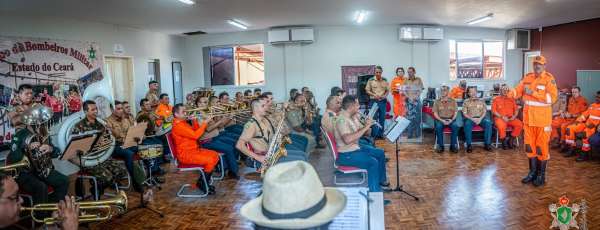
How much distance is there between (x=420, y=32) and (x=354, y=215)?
884 cm

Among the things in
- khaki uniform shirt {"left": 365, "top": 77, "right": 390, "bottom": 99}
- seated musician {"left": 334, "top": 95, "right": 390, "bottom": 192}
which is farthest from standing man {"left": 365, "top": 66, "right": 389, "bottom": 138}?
seated musician {"left": 334, "top": 95, "right": 390, "bottom": 192}

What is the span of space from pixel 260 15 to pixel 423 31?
4391mm

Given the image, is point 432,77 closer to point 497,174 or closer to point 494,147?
point 494,147

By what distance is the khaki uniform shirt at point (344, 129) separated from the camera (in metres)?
4.58

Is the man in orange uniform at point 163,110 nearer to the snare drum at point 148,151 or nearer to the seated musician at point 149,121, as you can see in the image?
the seated musician at point 149,121

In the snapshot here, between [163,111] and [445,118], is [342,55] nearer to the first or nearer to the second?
[445,118]

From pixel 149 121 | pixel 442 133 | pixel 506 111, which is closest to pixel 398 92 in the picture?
pixel 442 133

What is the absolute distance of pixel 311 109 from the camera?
846cm

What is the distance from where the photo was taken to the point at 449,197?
4891 mm

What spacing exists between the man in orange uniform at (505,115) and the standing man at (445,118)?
0.75 m

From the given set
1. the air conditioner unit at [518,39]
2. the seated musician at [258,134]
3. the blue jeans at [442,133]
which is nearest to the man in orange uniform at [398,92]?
the blue jeans at [442,133]

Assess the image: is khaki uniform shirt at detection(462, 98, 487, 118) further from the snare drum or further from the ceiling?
the snare drum

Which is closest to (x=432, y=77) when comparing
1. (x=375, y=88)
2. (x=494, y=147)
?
(x=375, y=88)

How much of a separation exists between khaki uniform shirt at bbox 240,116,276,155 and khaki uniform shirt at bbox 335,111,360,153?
2.80ft
